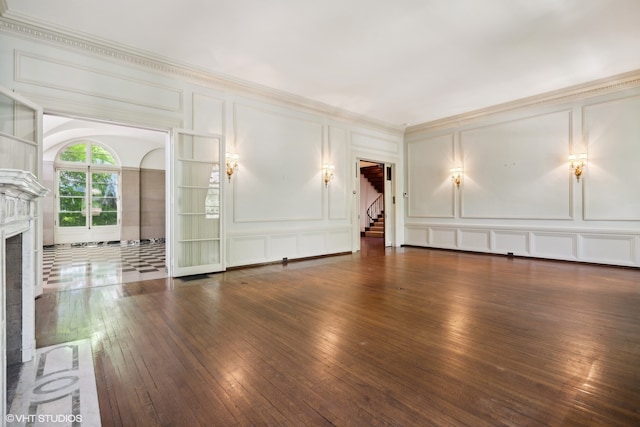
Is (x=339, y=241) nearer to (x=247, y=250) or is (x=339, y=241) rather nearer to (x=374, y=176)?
(x=247, y=250)

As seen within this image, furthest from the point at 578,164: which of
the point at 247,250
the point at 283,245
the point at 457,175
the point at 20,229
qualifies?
the point at 20,229

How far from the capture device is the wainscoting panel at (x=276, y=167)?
6.10 metres

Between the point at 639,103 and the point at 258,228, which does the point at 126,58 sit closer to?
the point at 258,228

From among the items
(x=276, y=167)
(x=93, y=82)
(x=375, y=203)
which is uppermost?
(x=93, y=82)

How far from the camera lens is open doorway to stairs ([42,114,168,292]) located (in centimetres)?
930

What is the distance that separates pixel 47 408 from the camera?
1.79m

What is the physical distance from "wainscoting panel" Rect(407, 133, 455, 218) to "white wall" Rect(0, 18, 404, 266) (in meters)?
0.46

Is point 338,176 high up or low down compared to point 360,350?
up

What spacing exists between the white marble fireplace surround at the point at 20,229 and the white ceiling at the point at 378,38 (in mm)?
2837

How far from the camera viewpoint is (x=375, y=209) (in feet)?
45.8

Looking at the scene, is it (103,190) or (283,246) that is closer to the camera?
(283,246)

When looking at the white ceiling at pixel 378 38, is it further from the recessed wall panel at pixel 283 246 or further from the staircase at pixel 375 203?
the staircase at pixel 375 203

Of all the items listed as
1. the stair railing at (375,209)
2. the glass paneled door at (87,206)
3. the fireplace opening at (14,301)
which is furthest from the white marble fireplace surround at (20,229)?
the stair railing at (375,209)

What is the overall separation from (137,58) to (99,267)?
3.88 meters
